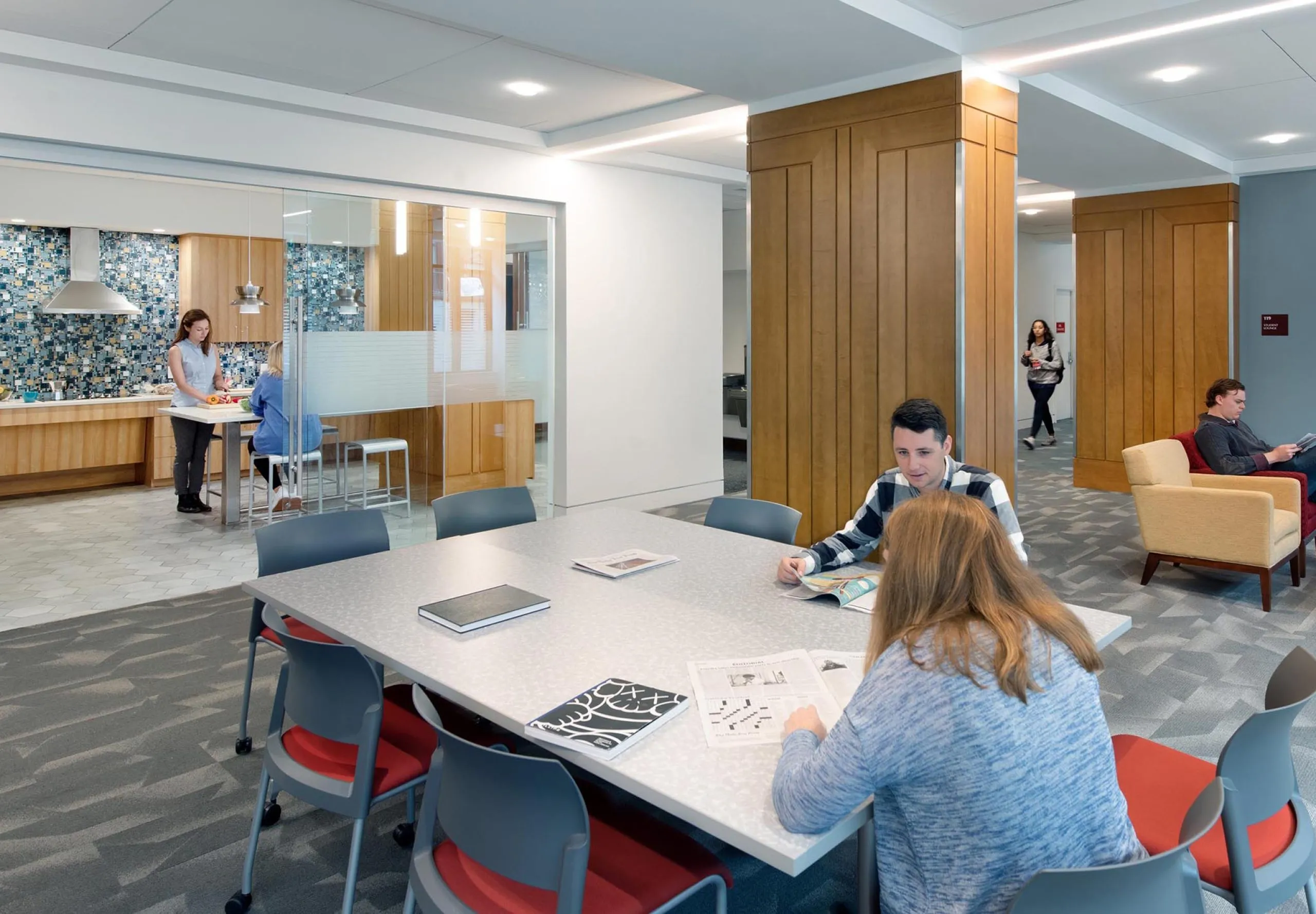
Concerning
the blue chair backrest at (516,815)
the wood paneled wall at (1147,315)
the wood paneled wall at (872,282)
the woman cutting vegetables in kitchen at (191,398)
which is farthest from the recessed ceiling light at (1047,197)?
the blue chair backrest at (516,815)

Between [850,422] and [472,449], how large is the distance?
9.99 ft

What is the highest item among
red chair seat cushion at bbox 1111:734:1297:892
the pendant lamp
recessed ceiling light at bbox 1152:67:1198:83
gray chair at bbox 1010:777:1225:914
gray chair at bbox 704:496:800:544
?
recessed ceiling light at bbox 1152:67:1198:83

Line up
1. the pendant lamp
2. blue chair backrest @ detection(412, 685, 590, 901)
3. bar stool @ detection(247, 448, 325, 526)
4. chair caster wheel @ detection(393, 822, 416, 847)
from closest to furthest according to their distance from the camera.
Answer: blue chair backrest @ detection(412, 685, 590, 901) → chair caster wheel @ detection(393, 822, 416, 847) → bar stool @ detection(247, 448, 325, 526) → the pendant lamp

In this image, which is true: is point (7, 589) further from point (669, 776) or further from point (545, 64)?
point (669, 776)

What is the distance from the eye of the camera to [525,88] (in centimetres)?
560

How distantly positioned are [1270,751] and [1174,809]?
314 millimetres

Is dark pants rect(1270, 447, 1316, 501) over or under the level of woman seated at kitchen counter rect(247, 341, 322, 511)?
under

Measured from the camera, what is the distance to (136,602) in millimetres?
5219

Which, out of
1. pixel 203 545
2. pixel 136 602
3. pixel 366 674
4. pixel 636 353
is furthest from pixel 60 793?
pixel 636 353

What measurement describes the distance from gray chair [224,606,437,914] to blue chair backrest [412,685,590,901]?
0.43 meters

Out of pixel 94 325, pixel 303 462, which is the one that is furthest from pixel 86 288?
pixel 303 462

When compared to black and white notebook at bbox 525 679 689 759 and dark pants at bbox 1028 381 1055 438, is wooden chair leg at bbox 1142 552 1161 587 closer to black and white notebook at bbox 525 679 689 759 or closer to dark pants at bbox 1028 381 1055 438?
black and white notebook at bbox 525 679 689 759

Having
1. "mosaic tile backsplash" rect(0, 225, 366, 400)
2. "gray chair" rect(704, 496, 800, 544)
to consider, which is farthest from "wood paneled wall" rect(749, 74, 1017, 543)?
"mosaic tile backsplash" rect(0, 225, 366, 400)

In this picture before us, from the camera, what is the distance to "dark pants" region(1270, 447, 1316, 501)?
19.2ft
